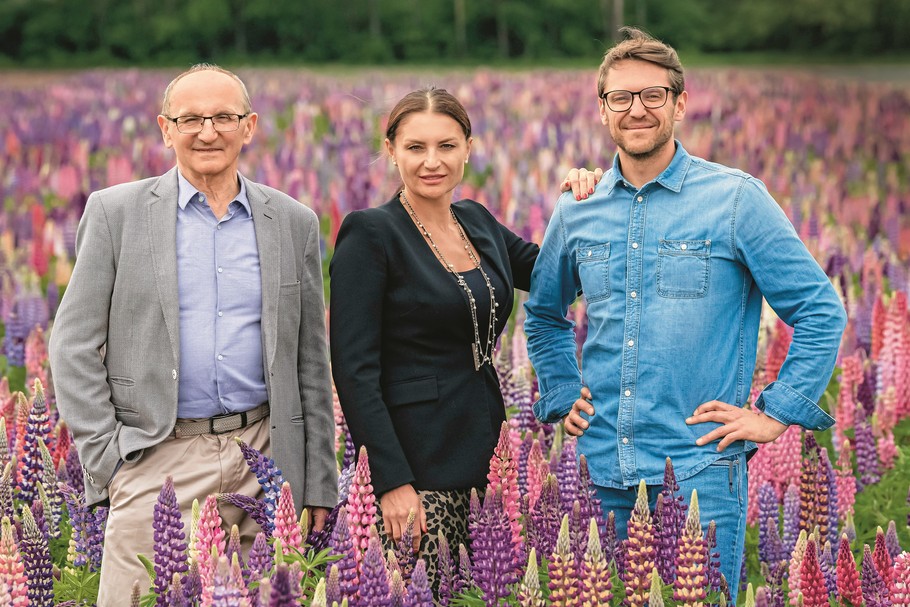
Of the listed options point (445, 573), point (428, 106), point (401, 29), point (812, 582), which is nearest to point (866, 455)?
point (812, 582)

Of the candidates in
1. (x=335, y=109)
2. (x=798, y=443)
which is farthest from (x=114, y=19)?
(x=798, y=443)

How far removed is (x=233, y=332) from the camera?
376 centimetres

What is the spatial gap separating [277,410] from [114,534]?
0.62m

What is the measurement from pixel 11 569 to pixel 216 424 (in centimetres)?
82

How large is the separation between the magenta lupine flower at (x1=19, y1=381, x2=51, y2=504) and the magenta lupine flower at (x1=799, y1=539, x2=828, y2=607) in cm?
279

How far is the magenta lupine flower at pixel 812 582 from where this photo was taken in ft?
11.1

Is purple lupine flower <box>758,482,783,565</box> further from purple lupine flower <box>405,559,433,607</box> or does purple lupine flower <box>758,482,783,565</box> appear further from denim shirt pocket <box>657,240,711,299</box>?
purple lupine flower <box>405,559,433,607</box>

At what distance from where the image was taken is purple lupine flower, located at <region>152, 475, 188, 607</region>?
3.15 meters

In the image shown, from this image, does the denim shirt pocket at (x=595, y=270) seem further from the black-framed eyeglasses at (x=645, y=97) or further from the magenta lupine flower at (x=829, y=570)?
the magenta lupine flower at (x=829, y=570)

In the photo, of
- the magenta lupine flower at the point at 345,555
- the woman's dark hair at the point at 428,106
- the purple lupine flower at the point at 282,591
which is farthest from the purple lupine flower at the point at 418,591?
the woman's dark hair at the point at 428,106

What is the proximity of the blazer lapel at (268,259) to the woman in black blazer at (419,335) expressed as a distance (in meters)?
0.22

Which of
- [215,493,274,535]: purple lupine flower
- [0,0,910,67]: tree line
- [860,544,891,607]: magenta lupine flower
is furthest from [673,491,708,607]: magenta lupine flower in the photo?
[0,0,910,67]: tree line

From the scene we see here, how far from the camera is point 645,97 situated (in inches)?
143

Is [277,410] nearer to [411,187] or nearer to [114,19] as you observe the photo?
[411,187]
